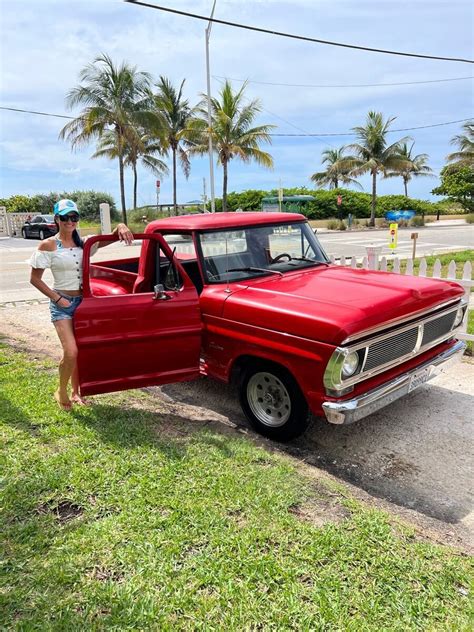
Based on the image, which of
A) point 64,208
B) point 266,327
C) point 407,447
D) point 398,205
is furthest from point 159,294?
point 398,205

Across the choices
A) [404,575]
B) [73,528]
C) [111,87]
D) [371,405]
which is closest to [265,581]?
[404,575]

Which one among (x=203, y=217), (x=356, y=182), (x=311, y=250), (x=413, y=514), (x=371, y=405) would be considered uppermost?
(x=356, y=182)

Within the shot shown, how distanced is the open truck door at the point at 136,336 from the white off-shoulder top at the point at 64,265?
0.41ft

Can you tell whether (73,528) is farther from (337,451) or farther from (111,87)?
(111,87)

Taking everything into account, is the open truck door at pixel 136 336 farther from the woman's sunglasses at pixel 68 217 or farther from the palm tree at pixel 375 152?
the palm tree at pixel 375 152

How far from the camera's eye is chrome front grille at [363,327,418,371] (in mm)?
3539

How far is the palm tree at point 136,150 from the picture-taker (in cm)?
2920

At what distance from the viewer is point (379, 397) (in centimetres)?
355

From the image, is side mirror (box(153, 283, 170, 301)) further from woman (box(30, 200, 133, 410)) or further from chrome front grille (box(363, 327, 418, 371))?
chrome front grille (box(363, 327, 418, 371))

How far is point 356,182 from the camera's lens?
48.4 metres

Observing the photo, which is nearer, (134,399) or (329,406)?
(329,406)

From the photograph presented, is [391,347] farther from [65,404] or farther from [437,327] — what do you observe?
[65,404]

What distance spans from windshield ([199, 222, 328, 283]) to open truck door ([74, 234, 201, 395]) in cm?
37

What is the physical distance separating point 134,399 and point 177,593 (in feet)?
8.79
